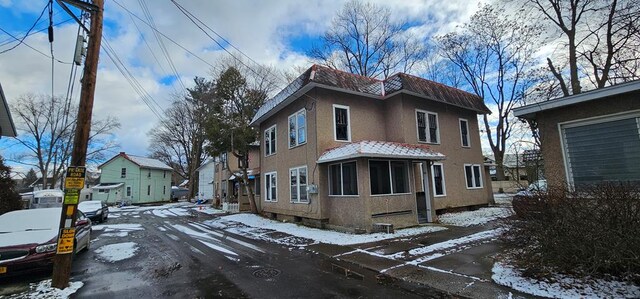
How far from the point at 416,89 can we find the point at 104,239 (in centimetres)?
1512

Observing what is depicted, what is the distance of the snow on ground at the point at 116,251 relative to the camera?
26.7 feet

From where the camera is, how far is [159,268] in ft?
22.8

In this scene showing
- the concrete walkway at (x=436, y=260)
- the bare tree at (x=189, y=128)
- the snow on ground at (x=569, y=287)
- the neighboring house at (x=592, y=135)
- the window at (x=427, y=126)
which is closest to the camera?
the snow on ground at (x=569, y=287)

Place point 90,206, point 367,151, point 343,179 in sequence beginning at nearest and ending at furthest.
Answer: point 367,151 → point 343,179 → point 90,206

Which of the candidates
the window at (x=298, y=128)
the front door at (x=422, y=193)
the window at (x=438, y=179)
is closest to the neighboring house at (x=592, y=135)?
the front door at (x=422, y=193)

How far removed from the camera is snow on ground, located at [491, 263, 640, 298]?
164 inches

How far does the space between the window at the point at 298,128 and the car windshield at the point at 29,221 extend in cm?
896

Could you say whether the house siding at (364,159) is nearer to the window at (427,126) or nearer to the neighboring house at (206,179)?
the window at (427,126)

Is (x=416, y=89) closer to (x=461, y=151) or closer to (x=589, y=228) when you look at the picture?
(x=461, y=151)

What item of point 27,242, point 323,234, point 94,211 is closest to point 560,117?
point 323,234

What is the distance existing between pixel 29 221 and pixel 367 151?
9888mm

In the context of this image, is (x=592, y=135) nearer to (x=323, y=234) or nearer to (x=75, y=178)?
(x=323, y=234)


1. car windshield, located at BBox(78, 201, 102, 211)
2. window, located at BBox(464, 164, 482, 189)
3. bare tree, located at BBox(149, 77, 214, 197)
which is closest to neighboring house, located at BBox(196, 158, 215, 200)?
bare tree, located at BBox(149, 77, 214, 197)

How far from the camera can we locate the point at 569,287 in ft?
14.7
